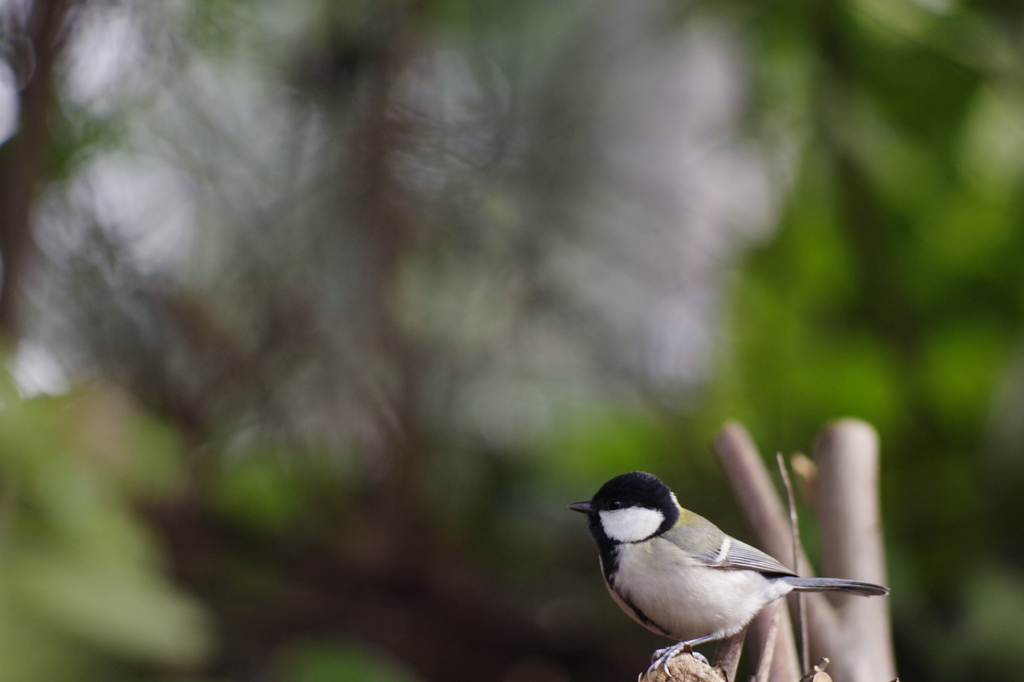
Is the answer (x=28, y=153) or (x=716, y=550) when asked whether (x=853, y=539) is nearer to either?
(x=716, y=550)

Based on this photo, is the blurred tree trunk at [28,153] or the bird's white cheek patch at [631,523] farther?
the blurred tree trunk at [28,153]

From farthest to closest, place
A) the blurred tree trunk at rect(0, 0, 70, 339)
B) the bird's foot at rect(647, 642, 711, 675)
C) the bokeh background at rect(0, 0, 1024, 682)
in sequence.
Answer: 1. the bokeh background at rect(0, 0, 1024, 682)
2. the blurred tree trunk at rect(0, 0, 70, 339)
3. the bird's foot at rect(647, 642, 711, 675)

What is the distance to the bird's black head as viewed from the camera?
24 centimetres

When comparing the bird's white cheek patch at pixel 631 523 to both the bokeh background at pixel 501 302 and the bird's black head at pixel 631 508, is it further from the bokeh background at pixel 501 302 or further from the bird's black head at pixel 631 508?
the bokeh background at pixel 501 302

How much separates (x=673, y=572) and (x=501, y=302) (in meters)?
0.92

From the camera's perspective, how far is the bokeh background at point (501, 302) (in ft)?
3.08

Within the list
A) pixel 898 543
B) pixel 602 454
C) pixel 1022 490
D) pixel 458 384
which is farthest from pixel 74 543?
pixel 1022 490

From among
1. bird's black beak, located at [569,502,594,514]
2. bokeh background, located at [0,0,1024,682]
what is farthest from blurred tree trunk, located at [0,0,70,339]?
bird's black beak, located at [569,502,594,514]

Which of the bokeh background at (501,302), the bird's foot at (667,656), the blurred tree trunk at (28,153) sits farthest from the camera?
the bokeh background at (501,302)

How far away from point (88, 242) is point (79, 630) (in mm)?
401

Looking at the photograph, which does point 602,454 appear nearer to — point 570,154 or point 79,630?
point 570,154

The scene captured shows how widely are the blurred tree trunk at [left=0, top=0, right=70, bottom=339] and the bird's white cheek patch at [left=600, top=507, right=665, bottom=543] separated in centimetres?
68

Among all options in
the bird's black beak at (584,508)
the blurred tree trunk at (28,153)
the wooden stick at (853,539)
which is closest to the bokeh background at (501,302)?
the blurred tree trunk at (28,153)

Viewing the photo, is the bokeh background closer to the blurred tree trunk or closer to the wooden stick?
the blurred tree trunk
